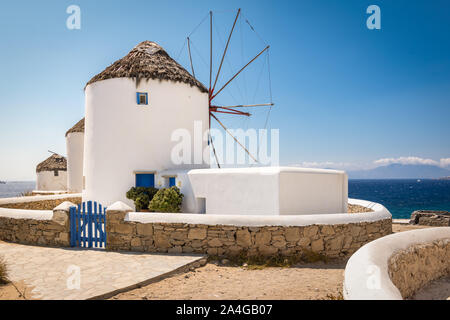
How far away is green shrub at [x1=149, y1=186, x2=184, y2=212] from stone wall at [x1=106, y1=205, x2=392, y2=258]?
3679 millimetres

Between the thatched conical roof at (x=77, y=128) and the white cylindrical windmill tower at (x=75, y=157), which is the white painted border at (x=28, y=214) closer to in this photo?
the white cylindrical windmill tower at (x=75, y=157)

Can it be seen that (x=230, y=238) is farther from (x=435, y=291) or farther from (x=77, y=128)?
(x=77, y=128)

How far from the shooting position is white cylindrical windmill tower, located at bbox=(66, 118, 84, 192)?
21.5m

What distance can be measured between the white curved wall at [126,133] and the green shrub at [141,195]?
0.63 m

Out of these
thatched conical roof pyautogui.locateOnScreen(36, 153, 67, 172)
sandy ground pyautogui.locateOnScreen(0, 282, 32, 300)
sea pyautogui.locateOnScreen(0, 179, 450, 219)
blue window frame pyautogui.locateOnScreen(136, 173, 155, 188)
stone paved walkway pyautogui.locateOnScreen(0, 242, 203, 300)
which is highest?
thatched conical roof pyautogui.locateOnScreen(36, 153, 67, 172)

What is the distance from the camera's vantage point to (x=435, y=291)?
572 centimetres

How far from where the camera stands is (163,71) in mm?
13375

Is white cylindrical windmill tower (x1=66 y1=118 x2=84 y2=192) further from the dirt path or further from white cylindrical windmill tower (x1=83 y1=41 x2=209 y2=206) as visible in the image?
the dirt path

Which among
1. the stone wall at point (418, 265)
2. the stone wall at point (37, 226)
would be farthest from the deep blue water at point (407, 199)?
the stone wall at point (37, 226)

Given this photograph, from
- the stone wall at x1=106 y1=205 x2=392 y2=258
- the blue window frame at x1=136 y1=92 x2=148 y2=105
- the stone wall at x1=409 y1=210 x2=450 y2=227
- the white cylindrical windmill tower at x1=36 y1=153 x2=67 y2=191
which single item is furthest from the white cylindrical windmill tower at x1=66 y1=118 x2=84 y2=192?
the stone wall at x1=409 y1=210 x2=450 y2=227

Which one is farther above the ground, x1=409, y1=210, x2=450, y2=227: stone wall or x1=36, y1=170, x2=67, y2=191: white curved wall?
x1=36, y1=170, x2=67, y2=191: white curved wall
